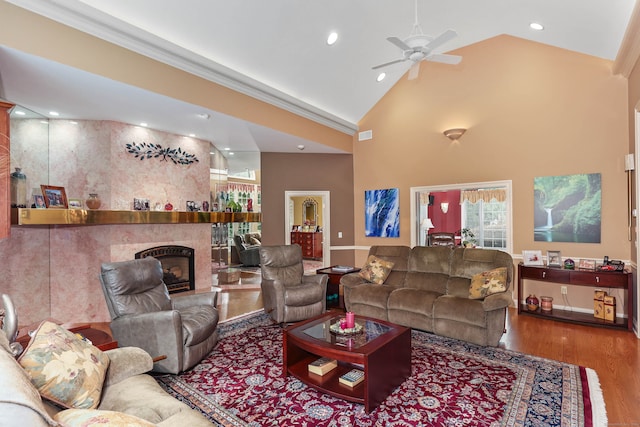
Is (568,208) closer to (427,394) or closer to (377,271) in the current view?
(377,271)

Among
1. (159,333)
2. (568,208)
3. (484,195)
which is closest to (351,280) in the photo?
(159,333)

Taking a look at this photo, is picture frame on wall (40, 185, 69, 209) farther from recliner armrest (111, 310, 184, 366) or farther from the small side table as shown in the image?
the small side table

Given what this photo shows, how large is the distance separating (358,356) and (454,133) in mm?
4552

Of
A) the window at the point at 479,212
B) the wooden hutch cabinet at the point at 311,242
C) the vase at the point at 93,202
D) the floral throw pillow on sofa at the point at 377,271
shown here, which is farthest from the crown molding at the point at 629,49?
the wooden hutch cabinet at the point at 311,242

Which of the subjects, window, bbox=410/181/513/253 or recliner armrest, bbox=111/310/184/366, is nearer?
recliner armrest, bbox=111/310/184/366

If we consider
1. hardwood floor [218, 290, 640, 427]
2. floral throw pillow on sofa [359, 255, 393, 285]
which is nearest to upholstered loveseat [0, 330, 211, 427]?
hardwood floor [218, 290, 640, 427]

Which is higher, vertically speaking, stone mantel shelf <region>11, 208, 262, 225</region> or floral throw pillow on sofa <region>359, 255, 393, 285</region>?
stone mantel shelf <region>11, 208, 262, 225</region>

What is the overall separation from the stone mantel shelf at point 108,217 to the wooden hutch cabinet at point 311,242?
4142 mm

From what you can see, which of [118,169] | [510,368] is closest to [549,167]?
[510,368]

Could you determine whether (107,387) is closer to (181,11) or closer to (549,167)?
(181,11)

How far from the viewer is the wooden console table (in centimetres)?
418

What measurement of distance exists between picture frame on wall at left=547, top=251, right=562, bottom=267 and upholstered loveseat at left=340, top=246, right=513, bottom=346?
3.99 feet

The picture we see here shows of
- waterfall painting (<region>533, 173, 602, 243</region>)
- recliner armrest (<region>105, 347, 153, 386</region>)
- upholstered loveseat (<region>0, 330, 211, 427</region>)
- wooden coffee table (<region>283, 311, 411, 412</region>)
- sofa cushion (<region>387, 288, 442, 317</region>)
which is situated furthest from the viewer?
waterfall painting (<region>533, 173, 602, 243</region>)

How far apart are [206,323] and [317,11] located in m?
3.77
